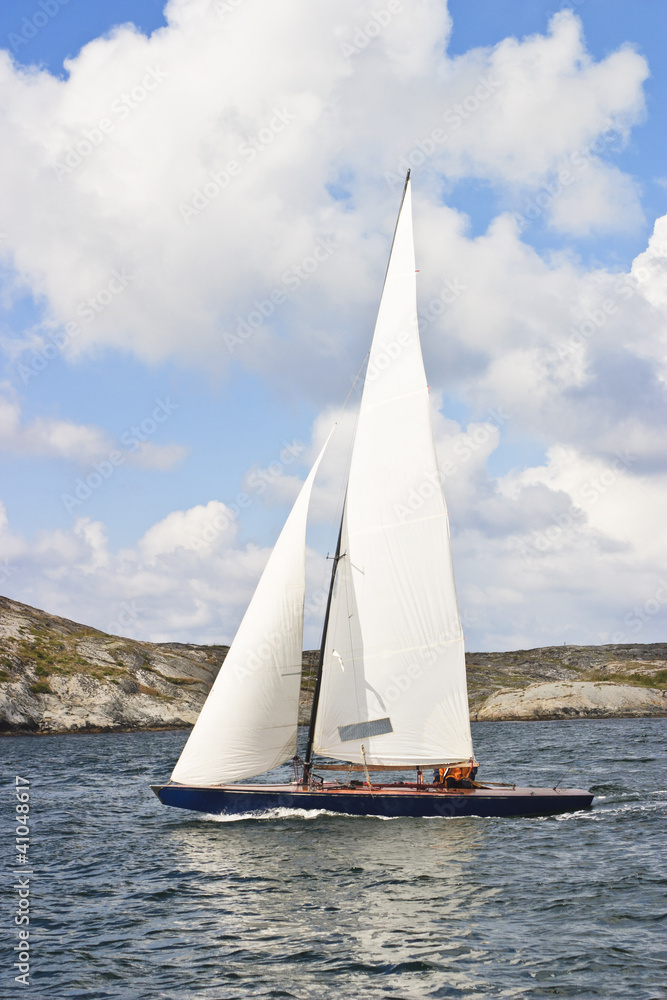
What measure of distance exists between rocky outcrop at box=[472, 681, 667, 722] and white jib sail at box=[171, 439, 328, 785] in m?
97.6

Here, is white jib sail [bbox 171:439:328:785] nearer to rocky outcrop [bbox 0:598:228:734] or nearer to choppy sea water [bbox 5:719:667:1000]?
choppy sea water [bbox 5:719:667:1000]

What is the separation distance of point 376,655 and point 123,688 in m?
82.6

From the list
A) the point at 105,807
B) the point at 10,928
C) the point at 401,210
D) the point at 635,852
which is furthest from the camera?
the point at 105,807

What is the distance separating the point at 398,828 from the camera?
27.1 meters

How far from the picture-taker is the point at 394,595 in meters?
30.1

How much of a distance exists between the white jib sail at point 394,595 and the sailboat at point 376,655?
0.04 metres

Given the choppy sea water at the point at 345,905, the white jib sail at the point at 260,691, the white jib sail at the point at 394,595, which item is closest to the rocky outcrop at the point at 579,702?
the choppy sea water at the point at 345,905

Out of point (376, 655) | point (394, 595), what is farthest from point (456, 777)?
point (394, 595)

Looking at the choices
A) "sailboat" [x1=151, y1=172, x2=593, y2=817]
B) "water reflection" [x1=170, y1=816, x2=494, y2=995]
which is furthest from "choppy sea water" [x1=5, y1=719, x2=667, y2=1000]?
"sailboat" [x1=151, y1=172, x2=593, y2=817]

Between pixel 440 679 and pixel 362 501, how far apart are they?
24.2ft

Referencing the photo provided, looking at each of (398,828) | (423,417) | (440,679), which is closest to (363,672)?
(440,679)

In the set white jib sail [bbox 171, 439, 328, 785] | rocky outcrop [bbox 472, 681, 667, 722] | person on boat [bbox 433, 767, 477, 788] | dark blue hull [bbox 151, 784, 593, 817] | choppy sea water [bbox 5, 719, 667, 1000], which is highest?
white jib sail [bbox 171, 439, 328, 785]

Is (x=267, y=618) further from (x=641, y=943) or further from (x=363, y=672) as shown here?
(x=641, y=943)

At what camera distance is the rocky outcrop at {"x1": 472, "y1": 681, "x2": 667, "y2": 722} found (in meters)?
115
